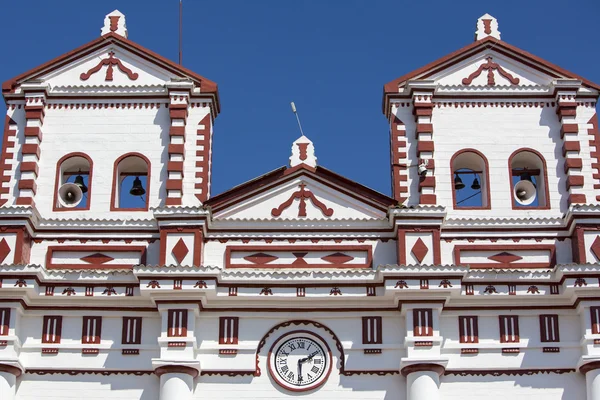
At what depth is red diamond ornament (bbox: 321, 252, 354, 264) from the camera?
2658 cm

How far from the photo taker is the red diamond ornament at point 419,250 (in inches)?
1028

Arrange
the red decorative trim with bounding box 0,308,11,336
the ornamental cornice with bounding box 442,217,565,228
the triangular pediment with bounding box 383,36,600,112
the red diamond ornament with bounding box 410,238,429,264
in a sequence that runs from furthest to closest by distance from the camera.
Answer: the triangular pediment with bounding box 383,36,600,112, the ornamental cornice with bounding box 442,217,565,228, the red diamond ornament with bounding box 410,238,429,264, the red decorative trim with bounding box 0,308,11,336

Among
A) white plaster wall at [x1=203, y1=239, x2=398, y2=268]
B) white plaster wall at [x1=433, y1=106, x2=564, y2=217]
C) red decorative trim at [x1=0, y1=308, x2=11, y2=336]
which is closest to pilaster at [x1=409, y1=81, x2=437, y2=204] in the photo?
white plaster wall at [x1=433, y1=106, x2=564, y2=217]

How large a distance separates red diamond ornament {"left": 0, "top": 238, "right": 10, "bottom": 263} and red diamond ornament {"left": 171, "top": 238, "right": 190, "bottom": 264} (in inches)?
120

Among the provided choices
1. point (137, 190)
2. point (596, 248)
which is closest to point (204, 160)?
point (137, 190)

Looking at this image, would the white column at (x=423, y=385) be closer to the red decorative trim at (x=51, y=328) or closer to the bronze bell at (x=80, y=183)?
the red decorative trim at (x=51, y=328)

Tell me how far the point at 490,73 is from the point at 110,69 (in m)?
7.60

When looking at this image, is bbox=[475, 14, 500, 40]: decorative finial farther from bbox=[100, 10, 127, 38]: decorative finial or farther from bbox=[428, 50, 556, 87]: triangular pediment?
bbox=[100, 10, 127, 38]: decorative finial

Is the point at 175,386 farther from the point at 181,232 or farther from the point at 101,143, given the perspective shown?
the point at 101,143

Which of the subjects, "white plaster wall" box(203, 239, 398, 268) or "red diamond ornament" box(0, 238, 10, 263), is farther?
"white plaster wall" box(203, 239, 398, 268)

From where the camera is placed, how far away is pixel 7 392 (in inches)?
995

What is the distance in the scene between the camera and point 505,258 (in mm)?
26547

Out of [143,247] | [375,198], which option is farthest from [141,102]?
[375,198]

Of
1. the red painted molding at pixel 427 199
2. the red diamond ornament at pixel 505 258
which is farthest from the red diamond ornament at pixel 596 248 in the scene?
the red painted molding at pixel 427 199
